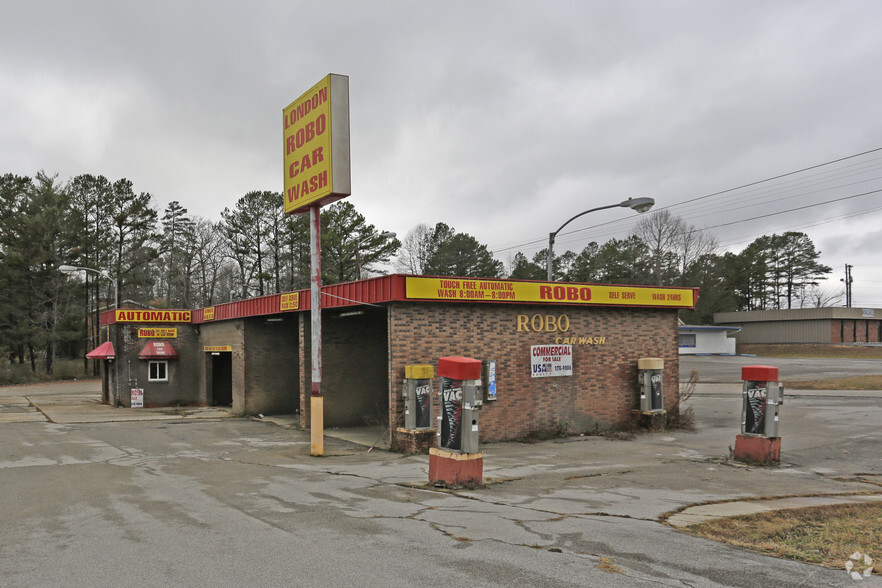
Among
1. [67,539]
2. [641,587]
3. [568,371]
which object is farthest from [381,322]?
[641,587]

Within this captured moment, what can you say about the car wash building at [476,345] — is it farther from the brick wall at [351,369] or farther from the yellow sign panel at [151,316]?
the yellow sign panel at [151,316]

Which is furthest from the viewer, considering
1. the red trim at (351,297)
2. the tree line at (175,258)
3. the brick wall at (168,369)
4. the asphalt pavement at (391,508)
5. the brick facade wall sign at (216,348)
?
the tree line at (175,258)

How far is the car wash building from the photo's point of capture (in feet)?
50.3

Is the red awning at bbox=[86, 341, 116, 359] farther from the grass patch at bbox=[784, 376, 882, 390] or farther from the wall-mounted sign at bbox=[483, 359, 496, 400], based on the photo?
the grass patch at bbox=[784, 376, 882, 390]

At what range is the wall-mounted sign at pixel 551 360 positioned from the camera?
1702cm

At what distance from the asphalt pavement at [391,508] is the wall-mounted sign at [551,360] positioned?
1927mm

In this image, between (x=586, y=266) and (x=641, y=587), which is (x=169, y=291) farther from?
(x=641, y=587)

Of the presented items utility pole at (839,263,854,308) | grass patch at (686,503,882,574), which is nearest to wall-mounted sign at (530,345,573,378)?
grass patch at (686,503,882,574)

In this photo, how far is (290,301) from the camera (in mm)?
19344

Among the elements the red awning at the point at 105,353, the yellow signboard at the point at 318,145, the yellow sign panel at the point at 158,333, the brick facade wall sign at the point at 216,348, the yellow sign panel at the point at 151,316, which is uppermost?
the yellow signboard at the point at 318,145

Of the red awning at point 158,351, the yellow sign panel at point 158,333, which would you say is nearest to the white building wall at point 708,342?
the yellow sign panel at point 158,333

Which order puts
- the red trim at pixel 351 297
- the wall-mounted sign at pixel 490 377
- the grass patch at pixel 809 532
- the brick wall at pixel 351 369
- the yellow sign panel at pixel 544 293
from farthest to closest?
the brick wall at pixel 351 369
the wall-mounted sign at pixel 490 377
the yellow sign panel at pixel 544 293
the red trim at pixel 351 297
the grass patch at pixel 809 532

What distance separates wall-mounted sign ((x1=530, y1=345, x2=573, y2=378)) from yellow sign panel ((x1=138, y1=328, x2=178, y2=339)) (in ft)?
62.0

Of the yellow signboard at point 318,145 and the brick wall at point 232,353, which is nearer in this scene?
the yellow signboard at point 318,145
